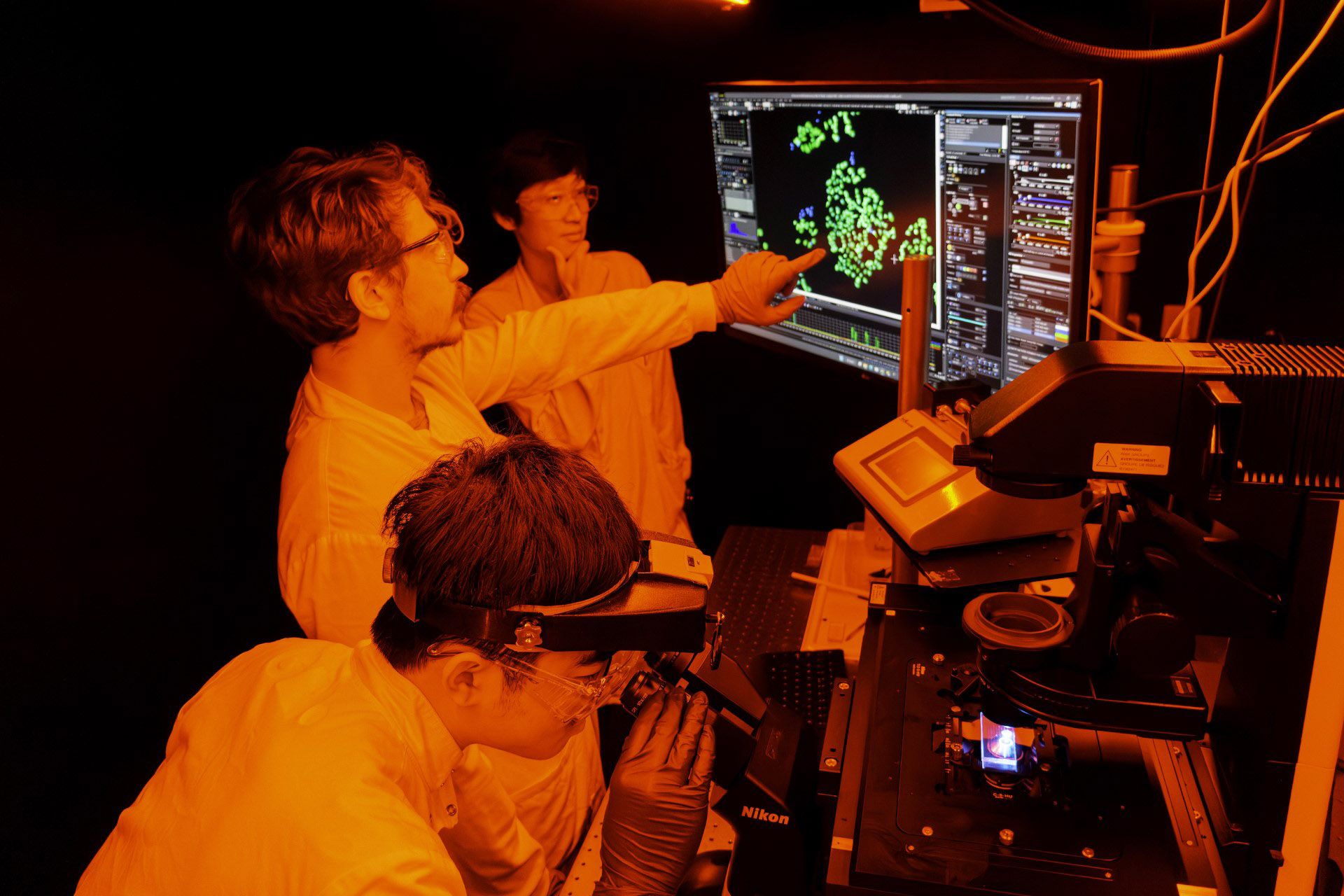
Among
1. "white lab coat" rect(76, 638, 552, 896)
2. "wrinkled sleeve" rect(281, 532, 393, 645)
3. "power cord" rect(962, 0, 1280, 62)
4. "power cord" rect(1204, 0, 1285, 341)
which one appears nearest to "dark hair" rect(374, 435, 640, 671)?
"white lab coat" rect(76, 638, 552, 896)

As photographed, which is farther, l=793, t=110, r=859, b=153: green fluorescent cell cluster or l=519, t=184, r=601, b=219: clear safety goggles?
l=519, t=184, r=601, b=219: clear safety goggles

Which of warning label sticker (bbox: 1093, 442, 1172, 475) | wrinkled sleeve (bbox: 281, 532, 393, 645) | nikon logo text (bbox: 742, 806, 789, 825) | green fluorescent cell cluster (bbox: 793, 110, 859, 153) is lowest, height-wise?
nikon logo text (bbox: 742, 806, 789, 825)

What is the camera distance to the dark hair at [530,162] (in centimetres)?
225

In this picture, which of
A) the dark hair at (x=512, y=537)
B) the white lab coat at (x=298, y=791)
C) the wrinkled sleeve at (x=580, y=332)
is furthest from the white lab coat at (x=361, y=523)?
the dark hair at (x=512, y=537)

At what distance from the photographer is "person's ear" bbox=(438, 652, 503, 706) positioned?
3.32 ft

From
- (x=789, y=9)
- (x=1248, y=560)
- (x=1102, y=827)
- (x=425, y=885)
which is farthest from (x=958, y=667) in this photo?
(x=789, y=9)

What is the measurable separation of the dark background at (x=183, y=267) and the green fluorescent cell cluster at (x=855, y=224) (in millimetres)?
508

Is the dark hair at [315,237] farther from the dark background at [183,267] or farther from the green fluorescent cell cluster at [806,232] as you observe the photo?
the green fluorescent cell cluster at [806,232]

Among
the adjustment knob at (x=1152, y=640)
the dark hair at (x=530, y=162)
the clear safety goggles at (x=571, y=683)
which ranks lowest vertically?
the clear safety goggles at (x=571, y=683)

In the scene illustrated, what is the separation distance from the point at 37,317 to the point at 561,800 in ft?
3.91

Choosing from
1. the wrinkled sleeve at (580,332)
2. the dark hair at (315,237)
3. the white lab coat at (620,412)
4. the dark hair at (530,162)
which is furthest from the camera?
the white lab coat at (620,412)

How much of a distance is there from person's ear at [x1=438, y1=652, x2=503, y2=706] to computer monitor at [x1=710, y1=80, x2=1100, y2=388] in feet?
3.23

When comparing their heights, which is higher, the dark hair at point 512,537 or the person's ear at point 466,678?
the dark hair at point 512,537

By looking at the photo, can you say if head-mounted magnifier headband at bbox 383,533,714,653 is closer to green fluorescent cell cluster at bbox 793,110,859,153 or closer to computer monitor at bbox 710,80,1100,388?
computer monitor at bbox 710,80,1100,388
